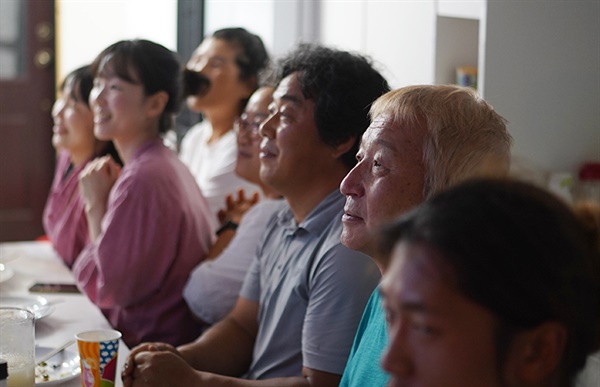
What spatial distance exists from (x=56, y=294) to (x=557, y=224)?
1632 millimetres

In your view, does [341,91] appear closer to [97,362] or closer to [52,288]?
[97,362]

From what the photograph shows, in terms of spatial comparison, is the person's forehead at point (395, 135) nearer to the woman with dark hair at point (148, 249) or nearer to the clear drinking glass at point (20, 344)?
the clear drinking glass at point (20, 344)

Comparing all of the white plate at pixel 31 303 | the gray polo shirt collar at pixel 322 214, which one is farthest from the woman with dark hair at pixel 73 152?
the gray polo shirt collar at pixel 322 214

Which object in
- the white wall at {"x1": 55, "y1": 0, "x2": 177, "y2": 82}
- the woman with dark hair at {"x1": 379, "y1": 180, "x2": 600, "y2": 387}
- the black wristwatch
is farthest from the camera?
the white wall at {"x1": 55, "y1": 0, "x2": 177, "y2": 82}

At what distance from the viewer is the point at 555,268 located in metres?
0.67

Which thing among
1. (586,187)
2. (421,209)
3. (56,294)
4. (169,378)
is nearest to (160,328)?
(56,294)

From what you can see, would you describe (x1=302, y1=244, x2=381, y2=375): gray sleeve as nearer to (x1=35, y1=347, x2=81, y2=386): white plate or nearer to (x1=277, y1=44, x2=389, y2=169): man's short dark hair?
(x1=277, y1=44, x2=389, y2=169): man's short dark hair

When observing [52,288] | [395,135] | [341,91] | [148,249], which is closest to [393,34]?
[341,91]

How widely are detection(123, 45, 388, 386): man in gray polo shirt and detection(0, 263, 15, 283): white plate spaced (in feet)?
2.18

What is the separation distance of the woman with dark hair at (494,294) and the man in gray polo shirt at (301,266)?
744 mm

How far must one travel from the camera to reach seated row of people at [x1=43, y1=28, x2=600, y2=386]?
0.85m

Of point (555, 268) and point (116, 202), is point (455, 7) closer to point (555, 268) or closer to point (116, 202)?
point (116, 202)

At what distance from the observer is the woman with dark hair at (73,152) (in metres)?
2.64

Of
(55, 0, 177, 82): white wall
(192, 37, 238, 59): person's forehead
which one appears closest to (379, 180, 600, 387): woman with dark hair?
(192, 37, 238, 59): person's forehead
